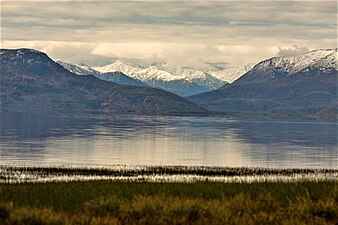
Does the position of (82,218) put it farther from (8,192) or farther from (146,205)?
(8,192)

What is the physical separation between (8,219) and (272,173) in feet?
230

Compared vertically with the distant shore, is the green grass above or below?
above

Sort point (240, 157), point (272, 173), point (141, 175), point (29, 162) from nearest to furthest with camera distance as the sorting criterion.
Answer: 1. point (141, 175)
2. point (272, 173)
3. point (29, 162)
4. point (240, 157)

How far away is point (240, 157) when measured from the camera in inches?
5059

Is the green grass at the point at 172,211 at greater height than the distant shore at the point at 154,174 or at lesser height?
greater

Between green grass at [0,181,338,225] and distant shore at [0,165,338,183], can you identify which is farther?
distant shore at [0,165,338,183]

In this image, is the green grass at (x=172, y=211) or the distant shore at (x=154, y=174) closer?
the green grass at (x=172, y=211)

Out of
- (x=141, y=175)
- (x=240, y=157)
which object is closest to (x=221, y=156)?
(x=240, y=157)

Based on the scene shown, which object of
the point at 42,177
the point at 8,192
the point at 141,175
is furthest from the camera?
the point at 141,175

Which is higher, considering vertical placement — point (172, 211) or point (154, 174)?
point (172, 211)

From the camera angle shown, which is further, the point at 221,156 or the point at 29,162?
the point at 221,156

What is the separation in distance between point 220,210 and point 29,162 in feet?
269

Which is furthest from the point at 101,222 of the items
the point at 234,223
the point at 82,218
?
the point at 234,223

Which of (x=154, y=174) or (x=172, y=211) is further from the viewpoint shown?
(x=154, y=174)
